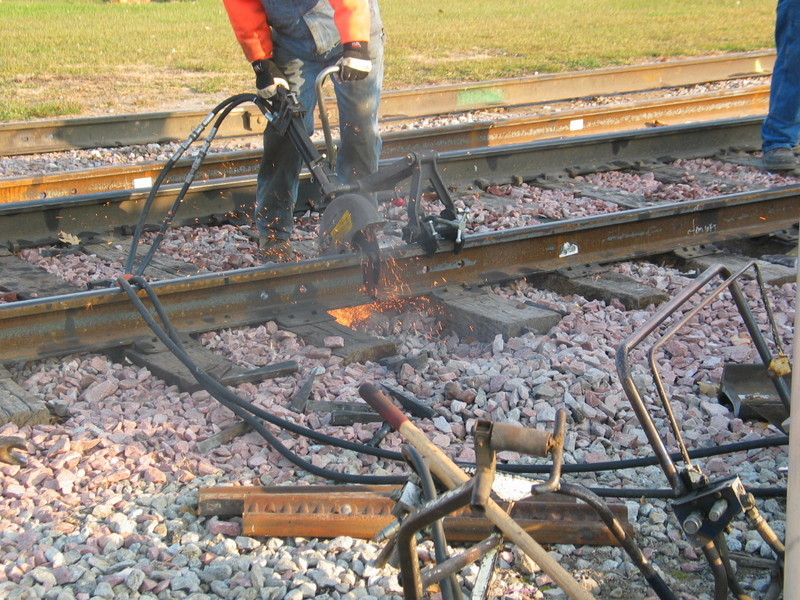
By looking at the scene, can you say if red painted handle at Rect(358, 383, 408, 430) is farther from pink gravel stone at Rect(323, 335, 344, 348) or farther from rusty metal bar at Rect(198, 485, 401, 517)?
pink gravel stone at Rect(323, 335, 344, 348)

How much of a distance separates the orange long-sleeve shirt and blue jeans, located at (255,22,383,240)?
0.20 m

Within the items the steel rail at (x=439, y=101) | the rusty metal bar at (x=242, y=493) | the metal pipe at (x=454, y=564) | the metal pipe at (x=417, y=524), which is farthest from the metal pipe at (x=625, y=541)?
the steel rail at (x=439, y=101)

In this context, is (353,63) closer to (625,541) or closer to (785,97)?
(625,541)

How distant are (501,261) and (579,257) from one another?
51cm

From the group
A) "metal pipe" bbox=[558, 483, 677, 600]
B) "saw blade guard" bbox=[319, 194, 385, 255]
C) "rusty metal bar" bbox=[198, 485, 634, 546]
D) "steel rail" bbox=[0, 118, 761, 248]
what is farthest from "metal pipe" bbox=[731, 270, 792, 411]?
"steel rail" bbox=[0, 118, 761, 248]

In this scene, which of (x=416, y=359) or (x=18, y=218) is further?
(x=18, y=218)

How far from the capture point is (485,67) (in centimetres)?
1501

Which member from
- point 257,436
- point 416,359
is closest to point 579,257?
point 416,359

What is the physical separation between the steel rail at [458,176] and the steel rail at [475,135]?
0.71 meters

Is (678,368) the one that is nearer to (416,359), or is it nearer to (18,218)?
(416,359)

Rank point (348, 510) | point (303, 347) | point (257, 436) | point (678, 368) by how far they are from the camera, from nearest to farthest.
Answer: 1. point (348, 510)
2. point (257, 436)
3. point (678, 368)
4. point (303, 347)

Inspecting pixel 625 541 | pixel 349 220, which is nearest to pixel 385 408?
pixel 625 541

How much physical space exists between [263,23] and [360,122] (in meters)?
0.86

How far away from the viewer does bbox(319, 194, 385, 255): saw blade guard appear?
5367 mm
